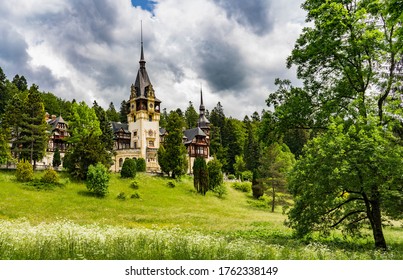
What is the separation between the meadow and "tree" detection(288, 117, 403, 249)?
4.52 feet

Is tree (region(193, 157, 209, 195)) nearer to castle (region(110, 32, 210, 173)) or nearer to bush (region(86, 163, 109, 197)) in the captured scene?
bush (region(86, 163, 109, 197))

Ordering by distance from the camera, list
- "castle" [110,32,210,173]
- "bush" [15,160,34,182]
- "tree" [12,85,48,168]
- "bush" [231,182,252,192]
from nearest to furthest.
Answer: "bush" [15,160,34,182] → "tree" [12,85,48,168] → "bush" [231,182,252,192] → "castle" [110,32,210,173]

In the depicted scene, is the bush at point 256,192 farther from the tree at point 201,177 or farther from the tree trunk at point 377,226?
the tree trunk at point 377,226

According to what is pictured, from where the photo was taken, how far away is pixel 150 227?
25953 mm

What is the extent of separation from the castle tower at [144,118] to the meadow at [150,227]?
14.0 m

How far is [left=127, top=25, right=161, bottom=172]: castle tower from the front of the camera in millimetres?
70500

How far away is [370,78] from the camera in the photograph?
15.3 m

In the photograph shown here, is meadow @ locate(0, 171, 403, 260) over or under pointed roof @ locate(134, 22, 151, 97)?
under

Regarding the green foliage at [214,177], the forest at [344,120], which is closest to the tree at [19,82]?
the green foliage at [214,177]

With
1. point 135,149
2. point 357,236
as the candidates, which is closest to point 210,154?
point 135,149

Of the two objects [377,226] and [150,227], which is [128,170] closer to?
[150,227]

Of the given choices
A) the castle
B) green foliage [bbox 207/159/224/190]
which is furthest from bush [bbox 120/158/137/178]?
the castle

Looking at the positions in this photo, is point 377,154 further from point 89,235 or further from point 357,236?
point 89,235

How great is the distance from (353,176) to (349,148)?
105cm
